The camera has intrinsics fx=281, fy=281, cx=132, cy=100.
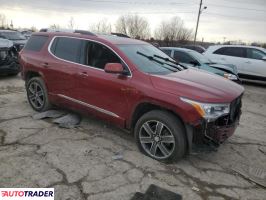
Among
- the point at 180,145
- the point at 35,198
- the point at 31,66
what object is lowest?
the point at 35,198

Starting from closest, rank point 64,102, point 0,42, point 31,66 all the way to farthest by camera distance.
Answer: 1. point 64,102
2. point 31,66
3. point 0,42

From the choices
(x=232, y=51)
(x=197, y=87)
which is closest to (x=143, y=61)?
(x=197, y=87)

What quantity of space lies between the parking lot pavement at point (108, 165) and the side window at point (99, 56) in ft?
4.25

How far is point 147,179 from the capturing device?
12.3ft

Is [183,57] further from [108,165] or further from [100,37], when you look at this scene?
[108,165]

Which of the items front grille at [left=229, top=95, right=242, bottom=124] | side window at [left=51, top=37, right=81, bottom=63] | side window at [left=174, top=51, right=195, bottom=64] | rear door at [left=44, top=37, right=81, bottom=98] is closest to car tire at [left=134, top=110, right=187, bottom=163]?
front grille at [left=229, top=95, right=242, bottom=124]

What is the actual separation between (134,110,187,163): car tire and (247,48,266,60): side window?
9.83 metres

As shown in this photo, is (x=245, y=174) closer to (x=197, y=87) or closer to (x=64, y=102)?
(x=197, y=87)

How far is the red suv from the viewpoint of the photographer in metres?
3.87

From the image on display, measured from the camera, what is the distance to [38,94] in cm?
611

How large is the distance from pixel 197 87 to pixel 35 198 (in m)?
2.55

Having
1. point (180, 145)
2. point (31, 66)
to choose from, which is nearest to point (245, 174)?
point (180, 145)

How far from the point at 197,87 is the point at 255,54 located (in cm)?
972

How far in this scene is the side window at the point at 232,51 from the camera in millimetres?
12695
